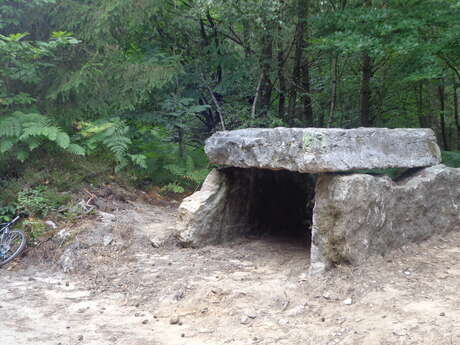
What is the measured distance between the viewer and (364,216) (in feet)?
16.1

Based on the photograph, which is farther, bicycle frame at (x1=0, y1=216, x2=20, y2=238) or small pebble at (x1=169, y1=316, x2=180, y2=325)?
bicycle frame at (x1=0, y1=216, x2=20, y2=238)

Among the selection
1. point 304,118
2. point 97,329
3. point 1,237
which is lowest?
point 97,329

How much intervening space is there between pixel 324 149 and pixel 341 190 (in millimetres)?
456

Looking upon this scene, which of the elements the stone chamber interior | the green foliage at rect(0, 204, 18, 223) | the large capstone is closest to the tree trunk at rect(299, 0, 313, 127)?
the stone chamber interior

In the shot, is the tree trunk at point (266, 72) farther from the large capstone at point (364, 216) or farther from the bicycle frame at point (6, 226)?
the bicycle frame at point (6, 226)

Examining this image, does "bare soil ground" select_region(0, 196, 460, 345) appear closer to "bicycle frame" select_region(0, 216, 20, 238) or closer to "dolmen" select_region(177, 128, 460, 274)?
"dolmen" select_region(177, 128, 460, 274)

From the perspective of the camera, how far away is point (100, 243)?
626 cm

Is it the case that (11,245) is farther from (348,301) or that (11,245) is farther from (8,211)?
(348,301)

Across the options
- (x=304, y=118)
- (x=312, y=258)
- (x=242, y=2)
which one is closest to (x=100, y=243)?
(x=312, y=258)

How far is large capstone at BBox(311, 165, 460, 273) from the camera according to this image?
483 cm

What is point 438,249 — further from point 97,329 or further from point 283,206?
point 97,329

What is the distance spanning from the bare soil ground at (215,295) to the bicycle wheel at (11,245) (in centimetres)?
14

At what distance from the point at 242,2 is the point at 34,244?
5.24 meters

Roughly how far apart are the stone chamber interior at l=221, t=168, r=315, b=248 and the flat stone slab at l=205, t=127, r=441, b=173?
776 millimetres
